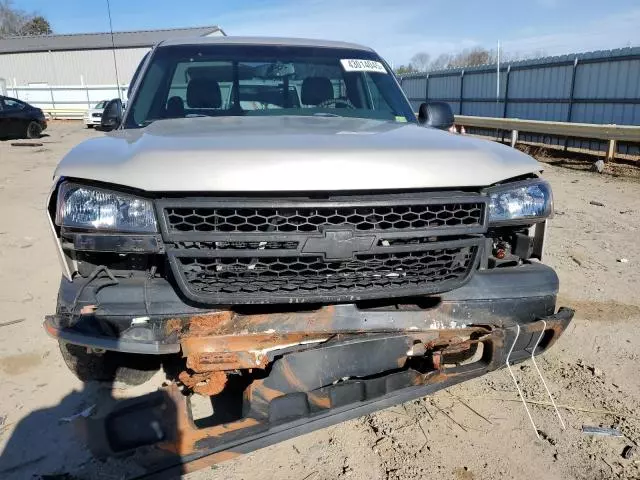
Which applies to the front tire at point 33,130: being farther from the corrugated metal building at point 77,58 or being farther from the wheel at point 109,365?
the corrugated metal building at point 77,58

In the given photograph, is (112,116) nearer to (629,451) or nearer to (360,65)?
(360,65)

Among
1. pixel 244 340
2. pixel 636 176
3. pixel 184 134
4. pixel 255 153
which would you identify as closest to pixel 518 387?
pixel 244 340

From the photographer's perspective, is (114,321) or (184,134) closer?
(114,321)

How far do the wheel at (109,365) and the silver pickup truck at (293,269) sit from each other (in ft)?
1.84

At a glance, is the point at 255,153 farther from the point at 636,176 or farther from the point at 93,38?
the point at 93,38

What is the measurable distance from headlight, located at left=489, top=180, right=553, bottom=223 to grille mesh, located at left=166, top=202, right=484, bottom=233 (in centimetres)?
25

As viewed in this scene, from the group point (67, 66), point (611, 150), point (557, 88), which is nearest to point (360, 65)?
point (611, 150)

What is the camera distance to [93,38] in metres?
47.4

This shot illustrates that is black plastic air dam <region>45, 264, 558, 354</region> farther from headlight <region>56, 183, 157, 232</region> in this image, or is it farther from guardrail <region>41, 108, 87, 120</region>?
guardrail <region>41, 108, 87, 120</region>

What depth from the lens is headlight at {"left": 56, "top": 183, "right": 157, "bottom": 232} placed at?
2006mm

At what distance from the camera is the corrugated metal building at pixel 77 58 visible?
42.7 meters

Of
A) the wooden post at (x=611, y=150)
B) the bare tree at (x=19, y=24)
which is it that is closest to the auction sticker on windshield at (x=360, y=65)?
the wooden post at (x=611, y=150)

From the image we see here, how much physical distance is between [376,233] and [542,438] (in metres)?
1.49

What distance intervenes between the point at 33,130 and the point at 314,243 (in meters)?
20.7
